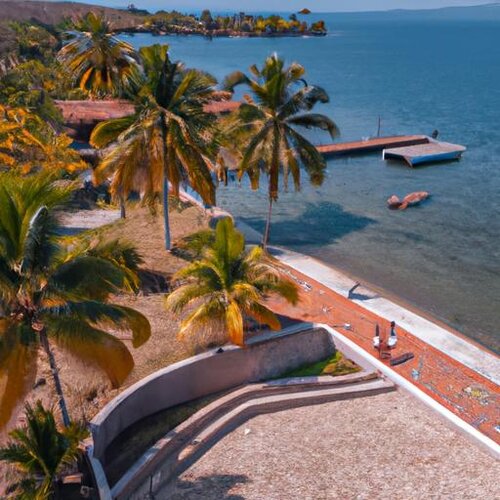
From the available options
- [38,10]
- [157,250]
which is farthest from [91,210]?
[38,10]

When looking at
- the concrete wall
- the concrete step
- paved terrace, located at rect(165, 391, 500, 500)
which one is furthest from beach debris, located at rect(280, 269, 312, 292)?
paved terrace, located at rect(165, 391, 500, 500)

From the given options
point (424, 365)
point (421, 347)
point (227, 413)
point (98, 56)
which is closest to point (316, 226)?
point (98, 56)

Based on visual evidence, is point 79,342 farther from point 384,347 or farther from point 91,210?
point 91,210

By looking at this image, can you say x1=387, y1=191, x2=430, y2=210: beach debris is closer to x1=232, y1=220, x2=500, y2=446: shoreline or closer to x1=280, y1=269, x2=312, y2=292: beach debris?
x1=232, y1=220, x2=500, y2=446: shoreline

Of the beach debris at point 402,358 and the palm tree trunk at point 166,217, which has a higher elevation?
the palm tree trunk at point 166,217

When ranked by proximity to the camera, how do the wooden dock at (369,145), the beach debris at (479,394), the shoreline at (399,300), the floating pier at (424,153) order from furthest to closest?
the wooden dock at (369,145)
the floating pier at (424,153)
the shoreline at (399,300)
the beach debris at (479,394)

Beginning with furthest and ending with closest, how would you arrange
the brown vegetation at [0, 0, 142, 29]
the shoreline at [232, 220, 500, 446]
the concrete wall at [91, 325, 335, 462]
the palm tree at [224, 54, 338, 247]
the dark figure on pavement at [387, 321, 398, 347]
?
the brown vegetation at [0, 0, 142, 29] < the palm tree at [224, 54, 338, 247] < the dark figure on pavement at [387, 321, 398, 347] < the shoreline at [232, 220, 500, 446] < the concrete wall at [91, 325, 335, 462]

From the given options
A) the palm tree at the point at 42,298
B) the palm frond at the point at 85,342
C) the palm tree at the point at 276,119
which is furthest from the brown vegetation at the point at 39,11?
the palm frond at the point at 85,342

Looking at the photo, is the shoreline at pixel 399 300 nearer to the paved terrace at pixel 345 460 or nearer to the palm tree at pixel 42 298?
the paved terrace at pixel 345 460
